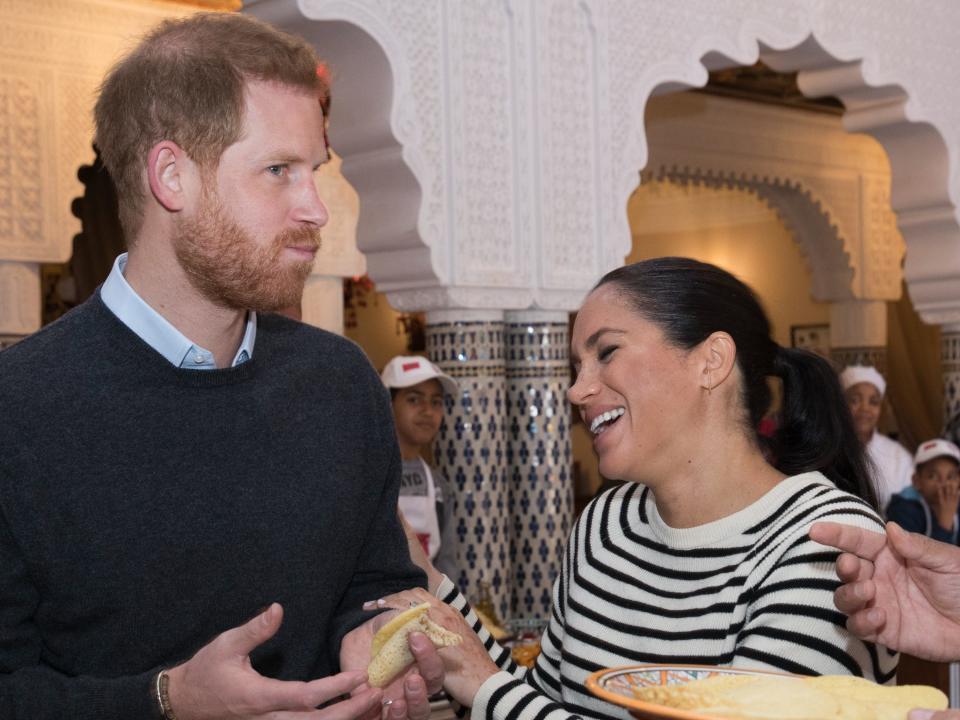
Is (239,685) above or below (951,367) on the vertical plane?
above

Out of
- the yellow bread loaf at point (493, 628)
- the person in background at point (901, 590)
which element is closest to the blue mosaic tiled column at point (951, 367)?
the yellow bread loaf at point (493, 628)

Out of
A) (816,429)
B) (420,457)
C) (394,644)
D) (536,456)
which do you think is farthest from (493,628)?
(394,644)

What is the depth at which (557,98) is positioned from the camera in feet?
17.7

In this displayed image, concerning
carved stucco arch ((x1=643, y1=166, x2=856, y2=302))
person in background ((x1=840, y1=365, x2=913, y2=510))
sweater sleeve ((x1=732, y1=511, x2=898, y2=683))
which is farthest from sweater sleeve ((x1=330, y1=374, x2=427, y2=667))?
carved stucco arch ((x1=643, y1=166, x2=856, y2=302))

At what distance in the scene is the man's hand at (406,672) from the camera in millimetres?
1643

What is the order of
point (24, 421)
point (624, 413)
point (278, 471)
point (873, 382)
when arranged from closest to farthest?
point (24, 421) < point (278, 471) < point (624, 413) < point (873, 382)

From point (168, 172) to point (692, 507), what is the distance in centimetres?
96

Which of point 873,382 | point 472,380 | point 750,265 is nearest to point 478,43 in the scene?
point 472,380

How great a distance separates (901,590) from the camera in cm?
149

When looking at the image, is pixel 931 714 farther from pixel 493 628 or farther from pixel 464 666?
pixel 493 628

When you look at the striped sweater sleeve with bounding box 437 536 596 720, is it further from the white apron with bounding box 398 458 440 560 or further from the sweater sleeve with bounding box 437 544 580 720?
the white apron with bounding box 398 458 440 560

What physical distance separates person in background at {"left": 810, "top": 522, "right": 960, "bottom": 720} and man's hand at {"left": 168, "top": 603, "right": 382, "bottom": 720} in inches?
22.3

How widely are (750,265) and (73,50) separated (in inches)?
304

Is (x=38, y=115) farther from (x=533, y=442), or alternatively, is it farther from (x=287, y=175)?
(x=287, y=175)
